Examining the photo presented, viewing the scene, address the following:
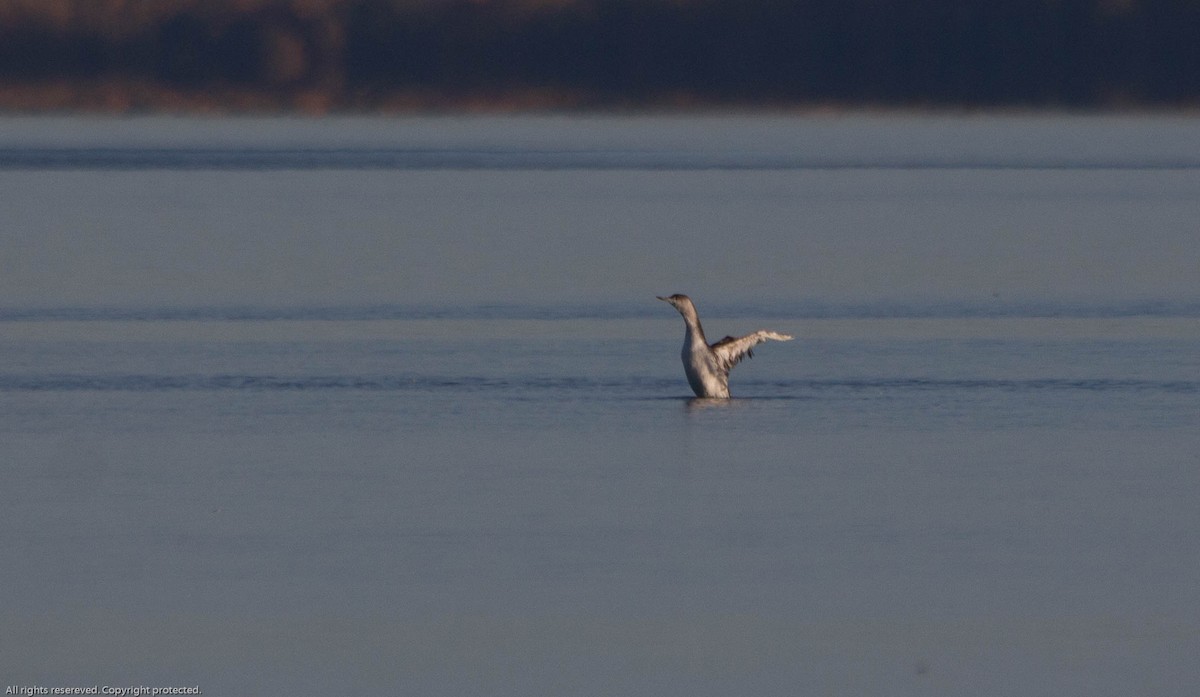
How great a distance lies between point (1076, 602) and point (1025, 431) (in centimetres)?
474

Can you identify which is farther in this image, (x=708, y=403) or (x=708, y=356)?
(x=708, y=356)

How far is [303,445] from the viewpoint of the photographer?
13953 millimetres

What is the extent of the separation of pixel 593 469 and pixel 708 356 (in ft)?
11.0

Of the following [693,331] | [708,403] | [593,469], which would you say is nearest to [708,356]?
[693,331]

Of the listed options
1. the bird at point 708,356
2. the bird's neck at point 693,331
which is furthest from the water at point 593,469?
the bird's neck at point 693,331

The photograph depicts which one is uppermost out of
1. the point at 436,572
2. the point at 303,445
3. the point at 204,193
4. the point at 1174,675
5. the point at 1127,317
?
the point at 204,193

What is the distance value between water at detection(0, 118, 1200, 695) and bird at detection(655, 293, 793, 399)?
190mm

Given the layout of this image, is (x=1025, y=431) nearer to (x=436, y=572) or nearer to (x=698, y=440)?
(x=698, y=440)

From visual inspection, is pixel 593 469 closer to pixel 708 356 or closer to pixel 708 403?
pixel 708 403

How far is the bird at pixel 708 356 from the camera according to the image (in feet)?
53.3

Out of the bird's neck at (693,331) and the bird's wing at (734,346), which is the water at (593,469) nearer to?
the bird's wing at (734,346)

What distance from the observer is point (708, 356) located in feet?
53.4

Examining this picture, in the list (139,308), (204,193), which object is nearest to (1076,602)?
(139,308)

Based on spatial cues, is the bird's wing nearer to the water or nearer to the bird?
the bird
